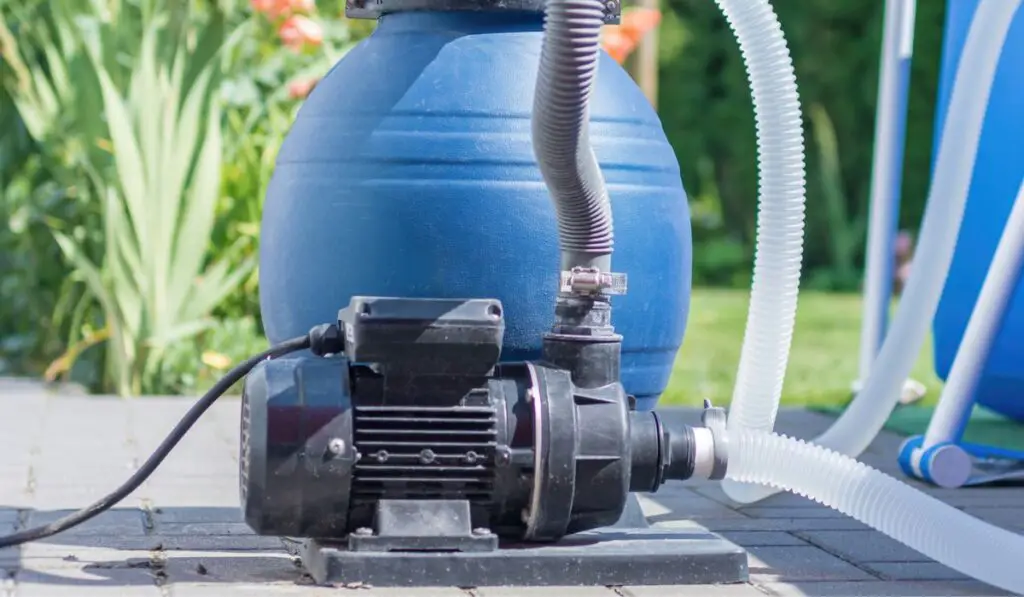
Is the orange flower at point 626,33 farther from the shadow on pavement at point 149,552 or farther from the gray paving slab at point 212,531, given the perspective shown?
the shadow on pavement at point 149,552

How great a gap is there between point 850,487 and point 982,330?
690 millimetres

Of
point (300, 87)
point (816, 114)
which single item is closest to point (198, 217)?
point (300, 87)

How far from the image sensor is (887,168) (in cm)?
381

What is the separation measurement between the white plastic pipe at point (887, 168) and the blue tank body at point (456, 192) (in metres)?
1.53

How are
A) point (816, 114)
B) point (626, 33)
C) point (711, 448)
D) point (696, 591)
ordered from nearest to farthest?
point (696, 591) < point (711, 448) < point (626, 33) < point (816, 114)

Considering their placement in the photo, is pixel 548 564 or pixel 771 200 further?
pixel 771 200

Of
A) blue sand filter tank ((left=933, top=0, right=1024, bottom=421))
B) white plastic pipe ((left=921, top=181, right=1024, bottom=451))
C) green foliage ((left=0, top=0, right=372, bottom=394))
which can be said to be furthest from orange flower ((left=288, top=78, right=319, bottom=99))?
white plastic pipe ((left=921, top=181, right=1024, bottom=451))

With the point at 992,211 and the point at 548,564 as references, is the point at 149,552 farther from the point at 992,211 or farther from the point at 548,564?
the point at 992,211

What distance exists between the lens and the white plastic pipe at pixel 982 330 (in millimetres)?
2803

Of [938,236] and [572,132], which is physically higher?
[572,132]

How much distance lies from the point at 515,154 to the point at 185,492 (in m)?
0.99

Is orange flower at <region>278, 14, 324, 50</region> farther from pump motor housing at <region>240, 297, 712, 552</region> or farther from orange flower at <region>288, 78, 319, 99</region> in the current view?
pump motor housing at <region>240, 297, 712, 552</region>

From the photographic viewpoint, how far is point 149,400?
3.93 meters

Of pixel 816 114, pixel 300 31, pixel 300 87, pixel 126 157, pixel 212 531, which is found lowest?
pixel 816 114
